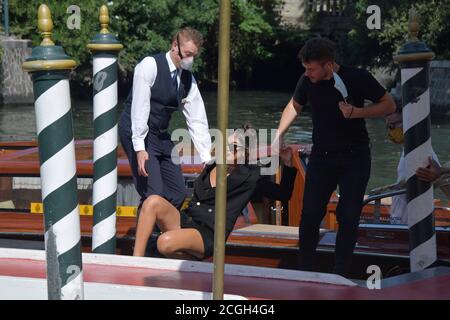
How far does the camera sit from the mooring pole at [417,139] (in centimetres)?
481

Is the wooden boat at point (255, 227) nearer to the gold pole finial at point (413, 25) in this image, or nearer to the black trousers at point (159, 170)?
the black trousers at point (159, 170)

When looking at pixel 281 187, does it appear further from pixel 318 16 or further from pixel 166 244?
pixel 318 16

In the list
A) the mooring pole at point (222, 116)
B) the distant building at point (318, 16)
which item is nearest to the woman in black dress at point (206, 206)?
the mooring pole at point (222, 116)

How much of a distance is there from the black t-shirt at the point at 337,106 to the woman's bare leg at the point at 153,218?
91 cm

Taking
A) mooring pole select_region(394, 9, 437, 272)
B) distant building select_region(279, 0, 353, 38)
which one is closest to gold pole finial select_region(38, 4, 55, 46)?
mooring pole select_region(394, 9, 437, 272)

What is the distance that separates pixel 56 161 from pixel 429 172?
6.86ft

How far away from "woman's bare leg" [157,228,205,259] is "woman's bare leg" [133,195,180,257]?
17 cm

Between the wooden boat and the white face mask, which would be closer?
the white face mask

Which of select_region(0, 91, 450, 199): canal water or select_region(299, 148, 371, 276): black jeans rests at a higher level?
select_region(299, 148, 371, 276): black jeans

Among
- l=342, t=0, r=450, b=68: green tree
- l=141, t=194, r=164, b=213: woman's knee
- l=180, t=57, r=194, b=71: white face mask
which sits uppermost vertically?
l=180, t=57, r=194, b=71: white face mask

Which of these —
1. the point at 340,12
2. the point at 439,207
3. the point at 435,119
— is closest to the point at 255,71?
the point at 340,12

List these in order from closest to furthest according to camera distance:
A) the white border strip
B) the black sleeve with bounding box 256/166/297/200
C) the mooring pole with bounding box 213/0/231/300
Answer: the mooring pole with bounding box 213/0/231/300 → the white border strip → the black sleeve with bounding box 256/166/297/200

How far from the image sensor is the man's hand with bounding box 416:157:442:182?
4871 mm

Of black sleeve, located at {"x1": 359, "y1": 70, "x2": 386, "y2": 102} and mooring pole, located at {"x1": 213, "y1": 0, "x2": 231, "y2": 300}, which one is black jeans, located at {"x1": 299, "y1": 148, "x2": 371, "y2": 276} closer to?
black sleeve, located at {"x1": 359, "y1": 70, "x2": 386, "y2": 102}
